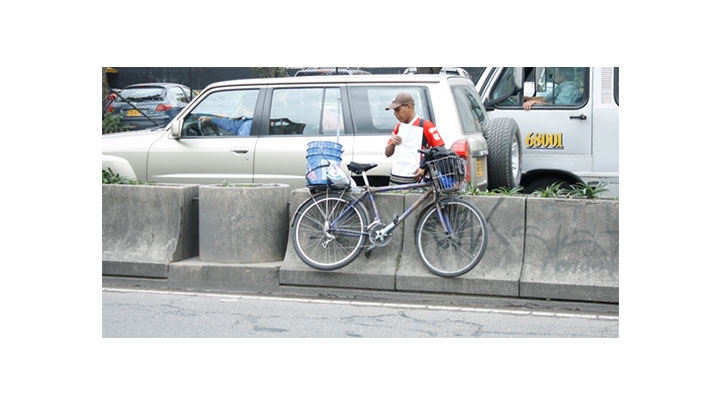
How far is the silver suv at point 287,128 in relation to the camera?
9.25 m

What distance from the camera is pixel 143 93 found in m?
20.5

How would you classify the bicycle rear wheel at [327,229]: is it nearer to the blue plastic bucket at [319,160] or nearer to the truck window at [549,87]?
the blue plastic bucket at [319,160]

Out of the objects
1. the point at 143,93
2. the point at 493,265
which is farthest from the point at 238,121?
the point at 143,93

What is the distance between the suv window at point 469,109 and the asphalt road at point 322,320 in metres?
2.53

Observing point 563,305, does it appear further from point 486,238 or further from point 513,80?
point 513,80

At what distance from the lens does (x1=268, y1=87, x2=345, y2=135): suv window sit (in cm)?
955

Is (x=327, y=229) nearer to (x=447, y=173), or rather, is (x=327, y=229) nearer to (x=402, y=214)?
(x=402, y=214)

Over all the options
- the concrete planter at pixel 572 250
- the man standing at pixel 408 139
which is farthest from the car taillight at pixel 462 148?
the concrete planter at pixel 572 250

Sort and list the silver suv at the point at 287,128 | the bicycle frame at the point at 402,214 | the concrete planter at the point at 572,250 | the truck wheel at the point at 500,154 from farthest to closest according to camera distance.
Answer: the truck wheel at the point at 500,154, the silver suv at the point at 287,128, the bicycle frame at the point at 402,214, the concrete planter at the point at 572,250

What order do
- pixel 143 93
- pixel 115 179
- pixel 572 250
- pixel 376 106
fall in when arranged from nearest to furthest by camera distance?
pixel 572 250 < pixel 115 179 < pixel 376 106 < pixel 143 93

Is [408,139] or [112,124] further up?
[112,124]

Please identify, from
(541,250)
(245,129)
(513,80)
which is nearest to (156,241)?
(245,129)

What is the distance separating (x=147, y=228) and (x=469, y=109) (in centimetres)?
381

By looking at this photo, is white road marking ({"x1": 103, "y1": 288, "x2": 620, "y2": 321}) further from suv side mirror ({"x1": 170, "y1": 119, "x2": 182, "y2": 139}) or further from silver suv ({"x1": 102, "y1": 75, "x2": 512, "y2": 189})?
suv side mirror ({"x1": 170, "y1": 119, "x2": 182, "y2": 139})
